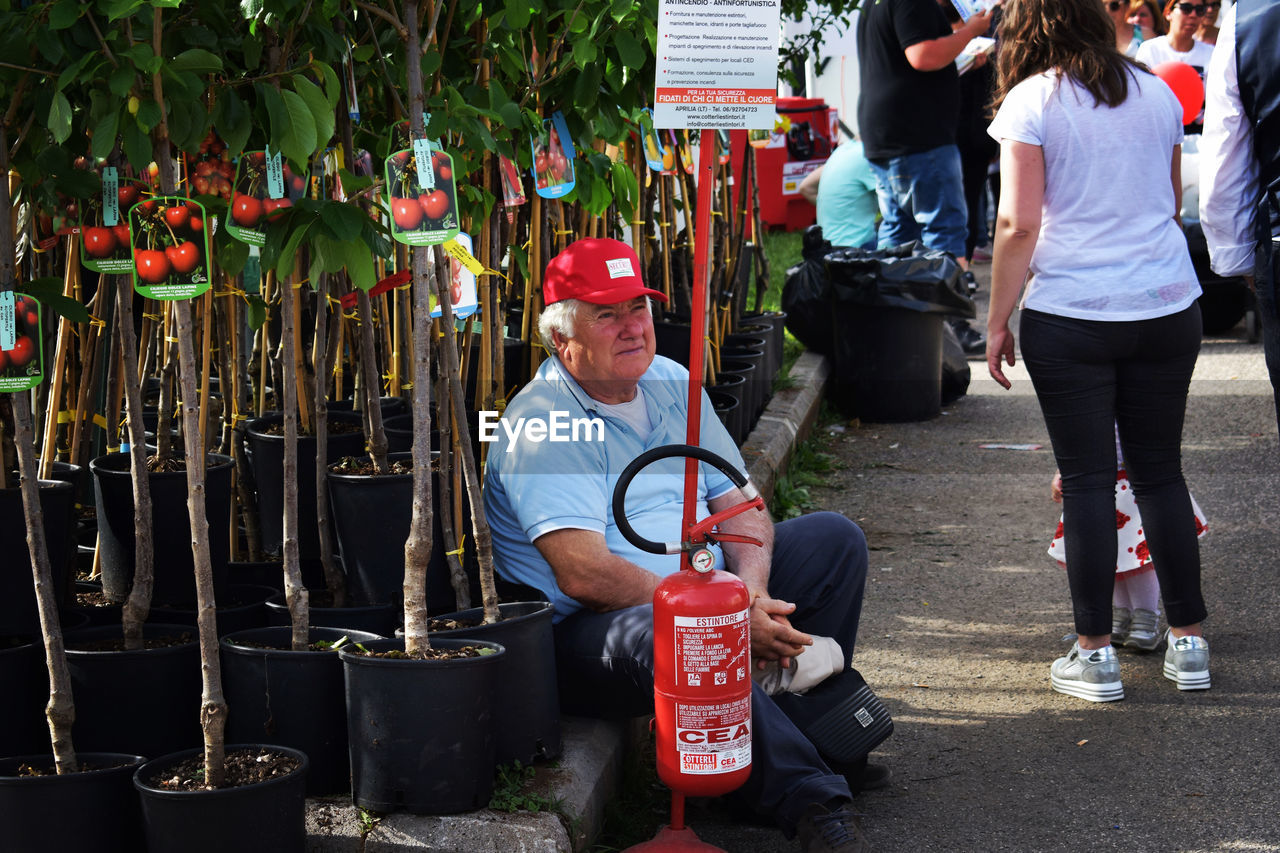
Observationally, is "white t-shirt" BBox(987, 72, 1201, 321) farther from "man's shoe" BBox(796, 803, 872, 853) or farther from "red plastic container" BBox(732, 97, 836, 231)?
"red plastic container" BBox(732, 97, 836, 231)

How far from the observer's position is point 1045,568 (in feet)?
15.6

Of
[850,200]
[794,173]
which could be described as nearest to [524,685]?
[850,200]

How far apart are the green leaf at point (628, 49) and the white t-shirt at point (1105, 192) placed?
107cm

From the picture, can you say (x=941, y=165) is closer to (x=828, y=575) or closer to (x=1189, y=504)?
(x=1189, y=504)

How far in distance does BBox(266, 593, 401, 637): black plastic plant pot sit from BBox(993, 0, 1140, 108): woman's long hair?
2.06 m

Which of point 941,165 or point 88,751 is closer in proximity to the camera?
point 88,751

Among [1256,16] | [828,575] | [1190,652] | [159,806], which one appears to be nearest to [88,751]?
[159,806]

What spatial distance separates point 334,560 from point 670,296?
3.09m

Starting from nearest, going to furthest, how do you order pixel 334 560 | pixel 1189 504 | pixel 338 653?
pixel 338 653 < pixel 334 560 < pixel 1189 504

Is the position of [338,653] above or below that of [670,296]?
below

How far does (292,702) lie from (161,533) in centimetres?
74

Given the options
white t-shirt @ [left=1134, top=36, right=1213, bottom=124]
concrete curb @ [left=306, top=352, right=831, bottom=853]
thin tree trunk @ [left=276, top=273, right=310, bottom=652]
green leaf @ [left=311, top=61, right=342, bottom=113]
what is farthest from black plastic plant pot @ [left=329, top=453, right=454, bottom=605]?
white t-shirt @ [left=1134, top=36, right=1213, bottom=124]

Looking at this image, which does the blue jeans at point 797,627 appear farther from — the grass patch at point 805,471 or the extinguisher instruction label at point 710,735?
the grass patch at point 805,471

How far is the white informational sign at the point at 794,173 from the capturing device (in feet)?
45.0
